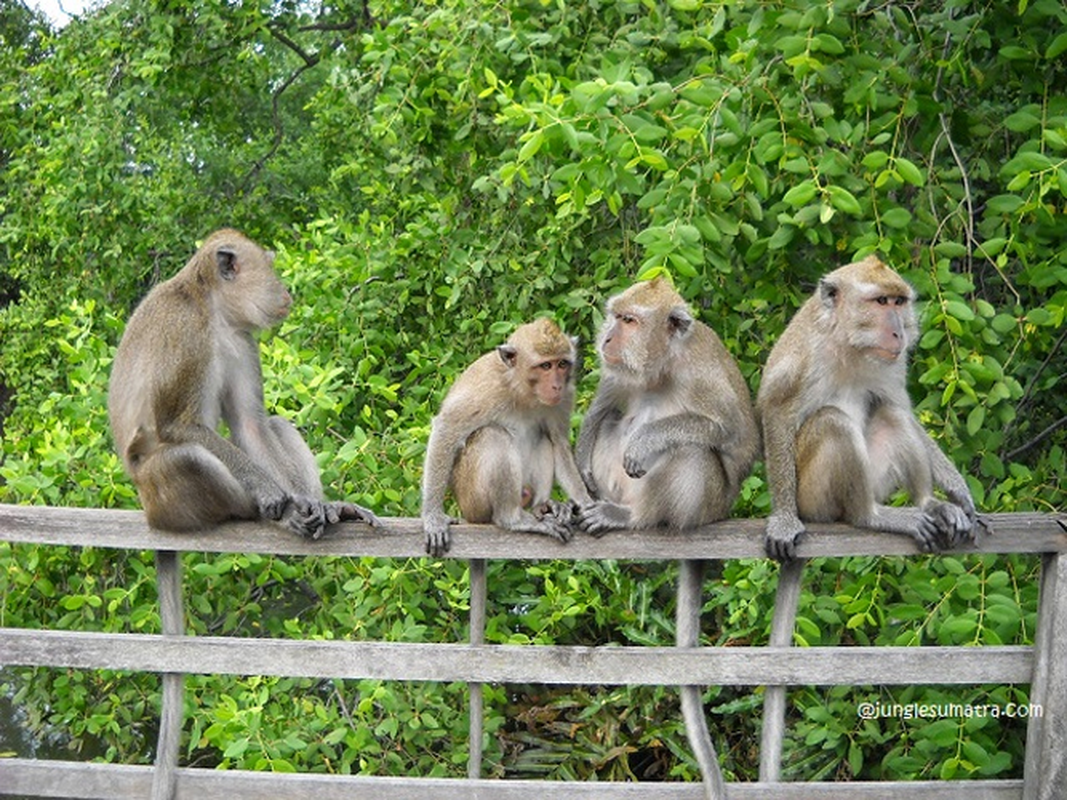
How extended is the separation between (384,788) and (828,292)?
2.22 metres

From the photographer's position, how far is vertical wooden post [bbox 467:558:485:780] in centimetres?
448

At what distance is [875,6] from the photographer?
203 inches

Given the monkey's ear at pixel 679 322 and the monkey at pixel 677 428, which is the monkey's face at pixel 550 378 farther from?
the monkey's ear at pixel 679 322

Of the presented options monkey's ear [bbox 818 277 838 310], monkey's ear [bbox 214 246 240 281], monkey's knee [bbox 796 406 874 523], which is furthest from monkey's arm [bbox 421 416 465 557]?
monkey's ear [bbox 818 277 838 310]

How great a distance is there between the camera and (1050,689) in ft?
14.1

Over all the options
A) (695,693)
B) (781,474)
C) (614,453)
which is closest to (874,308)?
(781,474)

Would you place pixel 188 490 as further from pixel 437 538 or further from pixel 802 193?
pixel 802 193

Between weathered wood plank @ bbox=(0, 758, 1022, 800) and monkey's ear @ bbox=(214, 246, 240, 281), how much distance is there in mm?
1723

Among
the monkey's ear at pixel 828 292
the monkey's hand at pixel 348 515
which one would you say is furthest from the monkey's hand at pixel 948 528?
the monkey's hand at pixel 348 515

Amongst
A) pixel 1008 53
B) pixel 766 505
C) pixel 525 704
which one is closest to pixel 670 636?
pixel 525 704

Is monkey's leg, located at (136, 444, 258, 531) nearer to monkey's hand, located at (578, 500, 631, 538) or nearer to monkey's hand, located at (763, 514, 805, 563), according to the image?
A: monkey's hand, located at (578, 500, 631, 538)

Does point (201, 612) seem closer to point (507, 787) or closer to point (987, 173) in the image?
point (507, 787)

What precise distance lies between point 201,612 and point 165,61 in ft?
15.6

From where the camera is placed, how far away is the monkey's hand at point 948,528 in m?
4.36
